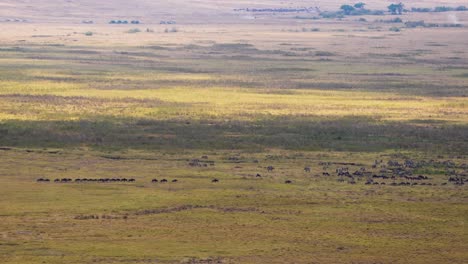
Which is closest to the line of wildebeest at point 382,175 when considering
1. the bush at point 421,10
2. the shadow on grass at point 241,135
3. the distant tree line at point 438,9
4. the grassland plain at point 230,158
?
the grassland plain at point 230,158

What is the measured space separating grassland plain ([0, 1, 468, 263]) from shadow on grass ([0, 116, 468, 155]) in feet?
0.28

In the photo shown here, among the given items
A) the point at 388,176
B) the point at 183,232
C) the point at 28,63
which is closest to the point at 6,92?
the point at 28,63

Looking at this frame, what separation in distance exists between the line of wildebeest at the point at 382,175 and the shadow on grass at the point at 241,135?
10.9ft

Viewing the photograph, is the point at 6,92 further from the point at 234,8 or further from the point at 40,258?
the point at 234,8

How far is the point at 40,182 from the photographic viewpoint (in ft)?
113

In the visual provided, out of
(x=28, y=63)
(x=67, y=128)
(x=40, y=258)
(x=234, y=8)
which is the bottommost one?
(x=40, y=258)

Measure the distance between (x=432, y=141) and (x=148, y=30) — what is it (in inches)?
3722

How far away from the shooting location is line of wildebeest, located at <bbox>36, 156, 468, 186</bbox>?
3522 cm

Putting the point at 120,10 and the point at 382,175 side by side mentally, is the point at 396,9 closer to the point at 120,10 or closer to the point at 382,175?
the point at 120,10

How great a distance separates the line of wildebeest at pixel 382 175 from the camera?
35219mm

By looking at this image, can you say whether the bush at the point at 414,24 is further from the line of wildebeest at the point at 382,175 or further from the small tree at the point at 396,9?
the line of wildebeest at the point at 382,175

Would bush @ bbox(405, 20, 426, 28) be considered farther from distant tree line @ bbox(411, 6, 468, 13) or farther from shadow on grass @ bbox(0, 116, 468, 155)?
shadow on grass @ bbox(0, 116, 468, 155)

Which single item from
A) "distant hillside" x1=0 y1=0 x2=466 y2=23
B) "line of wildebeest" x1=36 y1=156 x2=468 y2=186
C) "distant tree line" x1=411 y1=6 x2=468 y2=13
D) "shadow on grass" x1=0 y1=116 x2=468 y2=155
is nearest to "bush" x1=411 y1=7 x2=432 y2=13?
"distant tree line" x1=411 y1=6 x2=468 y2=13

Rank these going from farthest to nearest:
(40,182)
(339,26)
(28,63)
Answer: (339,26) → (28,63) → (40,182)
